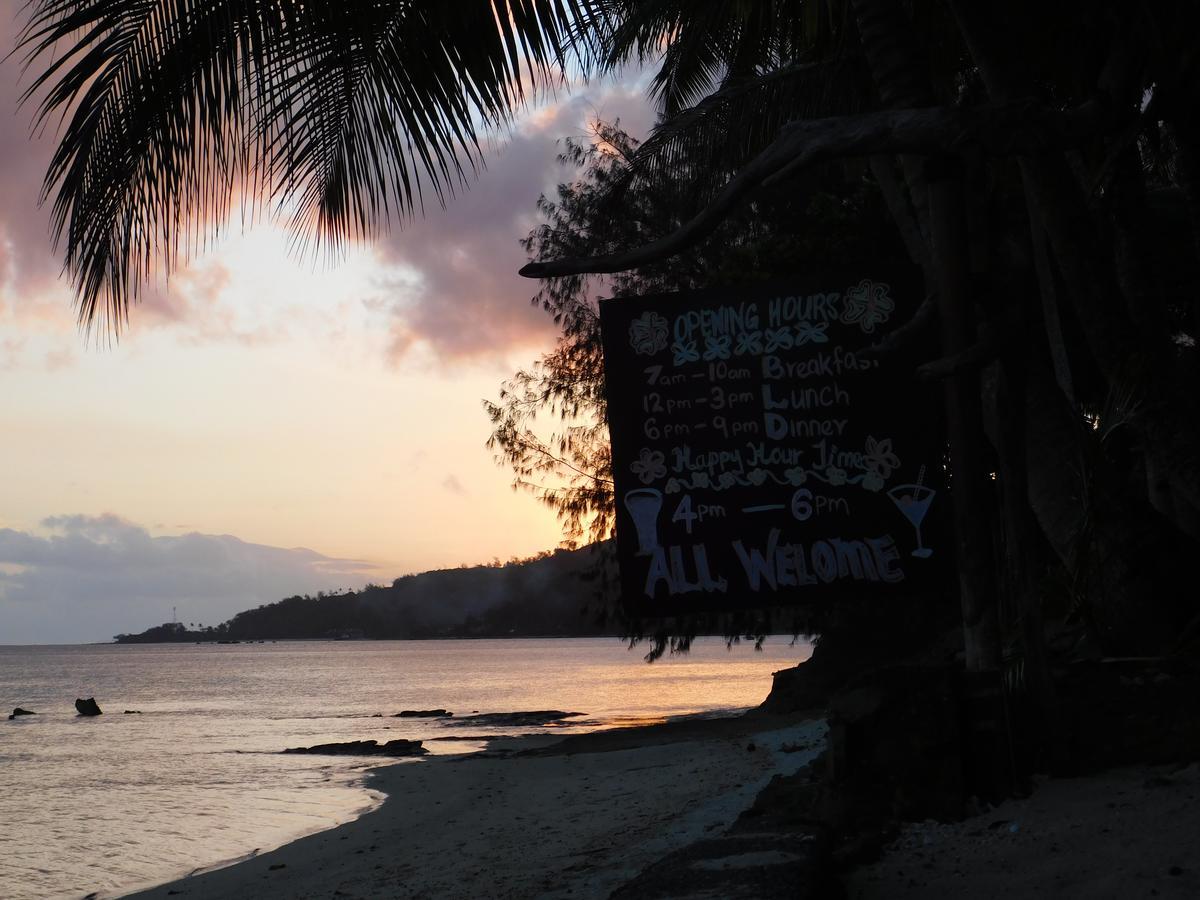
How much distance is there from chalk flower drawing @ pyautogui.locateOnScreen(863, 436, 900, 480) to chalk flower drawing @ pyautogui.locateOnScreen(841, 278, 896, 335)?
0.46 m

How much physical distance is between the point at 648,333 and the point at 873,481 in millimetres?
1120

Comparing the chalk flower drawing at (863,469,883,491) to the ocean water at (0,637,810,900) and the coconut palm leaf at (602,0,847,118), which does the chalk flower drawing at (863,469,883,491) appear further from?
the ocean water at (0,637,810,900)

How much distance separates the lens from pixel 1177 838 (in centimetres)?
368

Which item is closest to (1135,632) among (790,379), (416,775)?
(790,379)

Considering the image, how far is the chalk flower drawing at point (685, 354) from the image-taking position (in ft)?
15.4

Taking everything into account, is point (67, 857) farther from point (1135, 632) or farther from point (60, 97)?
point (1135, 632)

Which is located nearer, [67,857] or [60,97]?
[60,97]

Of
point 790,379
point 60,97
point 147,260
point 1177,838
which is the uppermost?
point 60,97

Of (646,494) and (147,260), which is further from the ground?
(147,260)

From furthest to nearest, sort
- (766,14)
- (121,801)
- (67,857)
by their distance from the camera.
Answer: (121,801), (67,857), (766,14)

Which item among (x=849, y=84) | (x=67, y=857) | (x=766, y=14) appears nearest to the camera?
(x=766, y=14)

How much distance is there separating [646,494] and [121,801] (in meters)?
16.9

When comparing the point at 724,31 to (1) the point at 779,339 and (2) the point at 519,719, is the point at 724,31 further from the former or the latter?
(2) the point at 519,719

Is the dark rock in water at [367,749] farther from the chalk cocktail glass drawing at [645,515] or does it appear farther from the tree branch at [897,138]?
the tree branch at [897,138]
